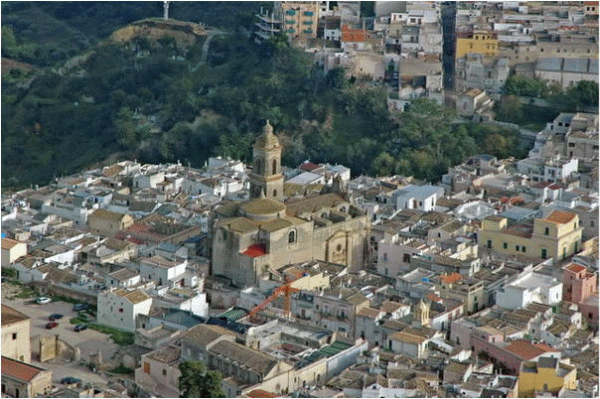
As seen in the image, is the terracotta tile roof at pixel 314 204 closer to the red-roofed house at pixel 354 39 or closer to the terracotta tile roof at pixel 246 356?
the terracotta tile roof at pixel 246 356

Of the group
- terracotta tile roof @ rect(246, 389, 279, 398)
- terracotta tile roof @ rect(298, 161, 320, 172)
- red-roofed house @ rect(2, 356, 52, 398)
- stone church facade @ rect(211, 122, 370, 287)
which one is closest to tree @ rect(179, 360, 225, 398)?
terracotta tile roof @ rect(246, 389, 279, 398)

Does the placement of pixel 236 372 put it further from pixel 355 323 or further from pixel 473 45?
pixel 473 45

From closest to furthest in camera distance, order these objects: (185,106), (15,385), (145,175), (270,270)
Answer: (15,385) → (270,270) → (145,175) → (185,106)

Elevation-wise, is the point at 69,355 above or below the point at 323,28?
below

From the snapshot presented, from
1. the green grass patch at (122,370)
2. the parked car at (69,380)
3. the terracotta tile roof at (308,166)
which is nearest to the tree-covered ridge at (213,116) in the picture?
the terracotta tile roof at (308,166)

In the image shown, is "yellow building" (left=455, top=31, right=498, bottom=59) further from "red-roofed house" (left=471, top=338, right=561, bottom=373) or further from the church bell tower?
"red-roofed house" (left=471, top=338, right=561, bottom=373)

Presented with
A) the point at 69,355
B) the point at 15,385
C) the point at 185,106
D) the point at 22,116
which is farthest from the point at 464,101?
the point at 15,385
